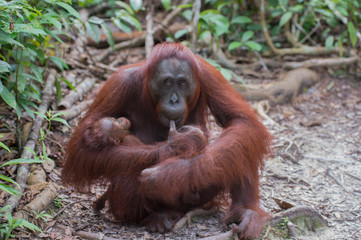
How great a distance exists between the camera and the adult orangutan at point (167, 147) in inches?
125

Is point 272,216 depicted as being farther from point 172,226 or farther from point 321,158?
point 321,158

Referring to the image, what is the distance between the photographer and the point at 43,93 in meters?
4.90

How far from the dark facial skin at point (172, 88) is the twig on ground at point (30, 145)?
1.03 m

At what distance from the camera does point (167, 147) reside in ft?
11.0

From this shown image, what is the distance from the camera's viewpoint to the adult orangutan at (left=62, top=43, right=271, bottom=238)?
3188mm

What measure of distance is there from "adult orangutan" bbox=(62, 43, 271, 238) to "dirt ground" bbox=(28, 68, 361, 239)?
193mm

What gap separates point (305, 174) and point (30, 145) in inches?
113

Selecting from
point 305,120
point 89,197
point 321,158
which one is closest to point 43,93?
point 89,197

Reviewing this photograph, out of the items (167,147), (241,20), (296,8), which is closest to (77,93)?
(167,147)

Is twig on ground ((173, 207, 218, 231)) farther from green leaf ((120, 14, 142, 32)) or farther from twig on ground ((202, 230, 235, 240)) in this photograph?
green leaf ((120, 14, 142, 32))

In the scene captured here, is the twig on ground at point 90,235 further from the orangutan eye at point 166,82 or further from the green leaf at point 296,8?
the green leaf at point 296,8

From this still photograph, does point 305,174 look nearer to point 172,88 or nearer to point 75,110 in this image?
point 172,88

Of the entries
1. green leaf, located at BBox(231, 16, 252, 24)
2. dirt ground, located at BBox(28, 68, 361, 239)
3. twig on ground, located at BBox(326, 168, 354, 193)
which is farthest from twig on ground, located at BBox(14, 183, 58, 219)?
green leaf, located at BBox(231, 16, 252, 24)

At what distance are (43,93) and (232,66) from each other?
394 centimetres
